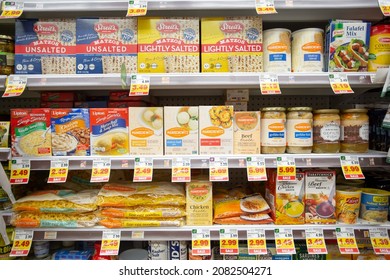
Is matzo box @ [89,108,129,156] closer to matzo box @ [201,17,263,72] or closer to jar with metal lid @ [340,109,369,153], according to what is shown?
matzo box @ [201,17,263,72]

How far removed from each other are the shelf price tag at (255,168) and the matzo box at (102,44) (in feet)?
2.98

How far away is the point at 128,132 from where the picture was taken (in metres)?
1.62

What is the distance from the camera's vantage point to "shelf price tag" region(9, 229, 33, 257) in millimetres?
1570

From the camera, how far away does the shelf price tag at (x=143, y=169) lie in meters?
1.53

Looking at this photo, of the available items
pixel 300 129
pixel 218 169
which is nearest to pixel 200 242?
pixel 218 169

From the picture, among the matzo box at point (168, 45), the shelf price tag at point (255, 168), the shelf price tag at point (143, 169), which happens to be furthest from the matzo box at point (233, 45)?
the shelf price tag at point (143, 169)

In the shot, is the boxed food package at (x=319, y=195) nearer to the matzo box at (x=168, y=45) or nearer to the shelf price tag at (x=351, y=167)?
the shelf price tag at (x=351, y=167)

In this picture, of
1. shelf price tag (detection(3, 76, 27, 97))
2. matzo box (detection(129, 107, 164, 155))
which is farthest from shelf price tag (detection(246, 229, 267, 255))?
shelf price tag (detection(3, 76, 27, 97))

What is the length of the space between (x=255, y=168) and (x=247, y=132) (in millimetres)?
208

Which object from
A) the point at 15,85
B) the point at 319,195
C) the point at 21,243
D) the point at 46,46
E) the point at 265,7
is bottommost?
the point at 21,243

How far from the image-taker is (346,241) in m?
1.58

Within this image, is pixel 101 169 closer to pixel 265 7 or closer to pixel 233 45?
pixel 233 45

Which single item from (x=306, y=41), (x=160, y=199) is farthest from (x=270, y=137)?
(x=160, y=199)
